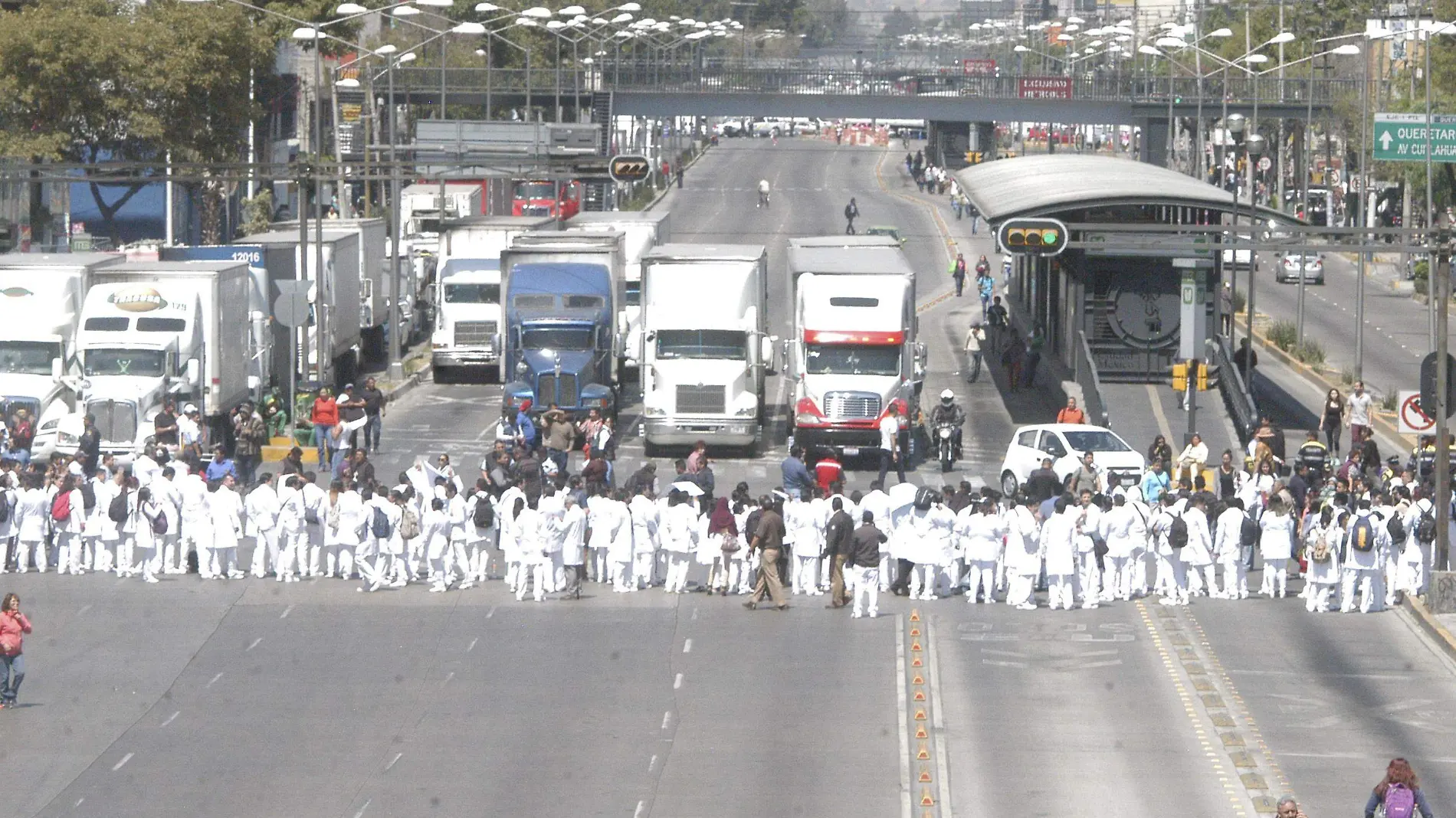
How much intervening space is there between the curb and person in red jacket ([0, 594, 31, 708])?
14.1 metres

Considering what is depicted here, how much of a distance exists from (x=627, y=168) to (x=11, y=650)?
925 inches

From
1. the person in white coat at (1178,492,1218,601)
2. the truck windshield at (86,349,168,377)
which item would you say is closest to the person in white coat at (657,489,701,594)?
the person in white coat at (1178,492,1218,601)

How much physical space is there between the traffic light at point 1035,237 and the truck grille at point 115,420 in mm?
13450

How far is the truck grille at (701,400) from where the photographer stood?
3803 cm

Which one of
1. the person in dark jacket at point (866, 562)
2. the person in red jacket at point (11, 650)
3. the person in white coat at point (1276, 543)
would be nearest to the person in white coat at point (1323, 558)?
the person in white coat at point (1276, 543)

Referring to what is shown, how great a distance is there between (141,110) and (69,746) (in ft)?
136

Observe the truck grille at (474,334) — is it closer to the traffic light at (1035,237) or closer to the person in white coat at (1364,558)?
the traffic light at (1035,237)

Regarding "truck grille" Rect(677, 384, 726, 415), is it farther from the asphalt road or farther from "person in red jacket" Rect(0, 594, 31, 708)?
"person in red jacket" Rect(0, 594, 31, 708)

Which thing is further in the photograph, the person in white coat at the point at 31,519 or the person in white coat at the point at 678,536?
the person in white coat at the point at 31,519

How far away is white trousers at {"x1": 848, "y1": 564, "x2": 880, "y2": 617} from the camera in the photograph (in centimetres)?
2528

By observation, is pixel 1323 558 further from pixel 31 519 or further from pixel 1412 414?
pixel 31 519

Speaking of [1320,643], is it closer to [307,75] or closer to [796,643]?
[796,643]

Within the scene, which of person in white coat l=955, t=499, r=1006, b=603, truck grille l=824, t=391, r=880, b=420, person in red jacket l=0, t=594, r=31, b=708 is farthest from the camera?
truck grille l=824, t=391, r=880, b=420

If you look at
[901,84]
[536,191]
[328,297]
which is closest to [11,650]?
[328,297]
